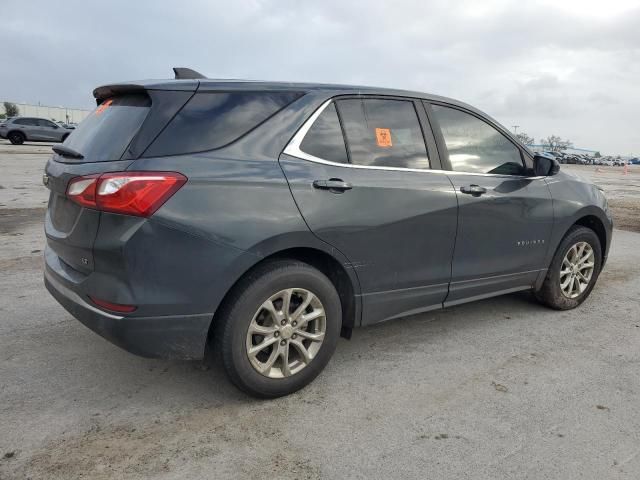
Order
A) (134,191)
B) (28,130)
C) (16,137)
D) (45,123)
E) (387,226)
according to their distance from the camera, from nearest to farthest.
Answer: (134,191), (387,226), (16,137), (28,130), (45,123)

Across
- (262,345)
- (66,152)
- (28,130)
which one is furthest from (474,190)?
(28,130)

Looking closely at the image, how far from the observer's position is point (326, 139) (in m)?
3.08

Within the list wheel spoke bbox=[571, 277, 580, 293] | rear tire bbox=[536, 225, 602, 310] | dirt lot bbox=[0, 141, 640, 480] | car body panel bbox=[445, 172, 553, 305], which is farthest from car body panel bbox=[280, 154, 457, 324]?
wheel spoke bbox=[571, 277, 580, 293]

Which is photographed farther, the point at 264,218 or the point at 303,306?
the point at 303,306

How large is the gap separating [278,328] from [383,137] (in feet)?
4.58

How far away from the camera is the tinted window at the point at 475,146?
3715 mm

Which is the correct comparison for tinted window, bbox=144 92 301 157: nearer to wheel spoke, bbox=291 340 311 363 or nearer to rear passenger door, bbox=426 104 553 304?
wheel spoke, bbox=291 340 311 363

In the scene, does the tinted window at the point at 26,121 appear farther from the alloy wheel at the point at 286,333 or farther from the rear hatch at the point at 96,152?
the alloy wheel at the point at 286,333

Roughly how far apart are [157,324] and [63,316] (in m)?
1.98

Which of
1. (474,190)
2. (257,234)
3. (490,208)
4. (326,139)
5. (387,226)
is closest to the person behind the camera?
(257,234)

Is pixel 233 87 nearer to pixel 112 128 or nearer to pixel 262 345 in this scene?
pixel 112 128

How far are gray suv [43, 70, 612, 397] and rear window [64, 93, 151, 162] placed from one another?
0.04ft

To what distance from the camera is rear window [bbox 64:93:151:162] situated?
2.65 m

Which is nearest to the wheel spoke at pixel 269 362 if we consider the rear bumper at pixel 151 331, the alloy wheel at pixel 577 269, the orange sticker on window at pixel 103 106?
the rear bumper at pixel 151 331
